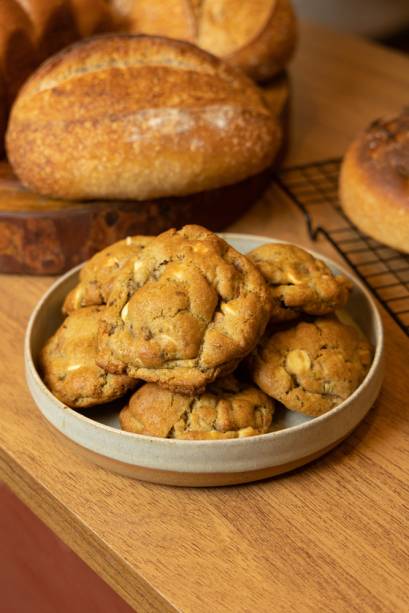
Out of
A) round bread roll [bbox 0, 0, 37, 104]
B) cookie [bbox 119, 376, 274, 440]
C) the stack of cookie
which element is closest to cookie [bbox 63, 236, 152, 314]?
the stack of cookie

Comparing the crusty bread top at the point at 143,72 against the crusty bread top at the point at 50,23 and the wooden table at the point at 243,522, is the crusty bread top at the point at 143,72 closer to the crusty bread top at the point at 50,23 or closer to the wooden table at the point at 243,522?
the crusty bread top at the point at 50,23

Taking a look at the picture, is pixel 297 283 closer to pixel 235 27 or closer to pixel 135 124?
pixel 135 124

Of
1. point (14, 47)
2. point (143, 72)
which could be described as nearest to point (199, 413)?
point (143, 72)

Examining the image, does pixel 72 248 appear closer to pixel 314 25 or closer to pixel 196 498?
pixel 196 498

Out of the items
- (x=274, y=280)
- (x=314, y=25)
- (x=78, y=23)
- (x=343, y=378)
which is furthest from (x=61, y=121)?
(x=314, y=25)

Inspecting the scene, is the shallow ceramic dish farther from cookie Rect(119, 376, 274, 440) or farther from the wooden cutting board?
A: the wooden cutting board
